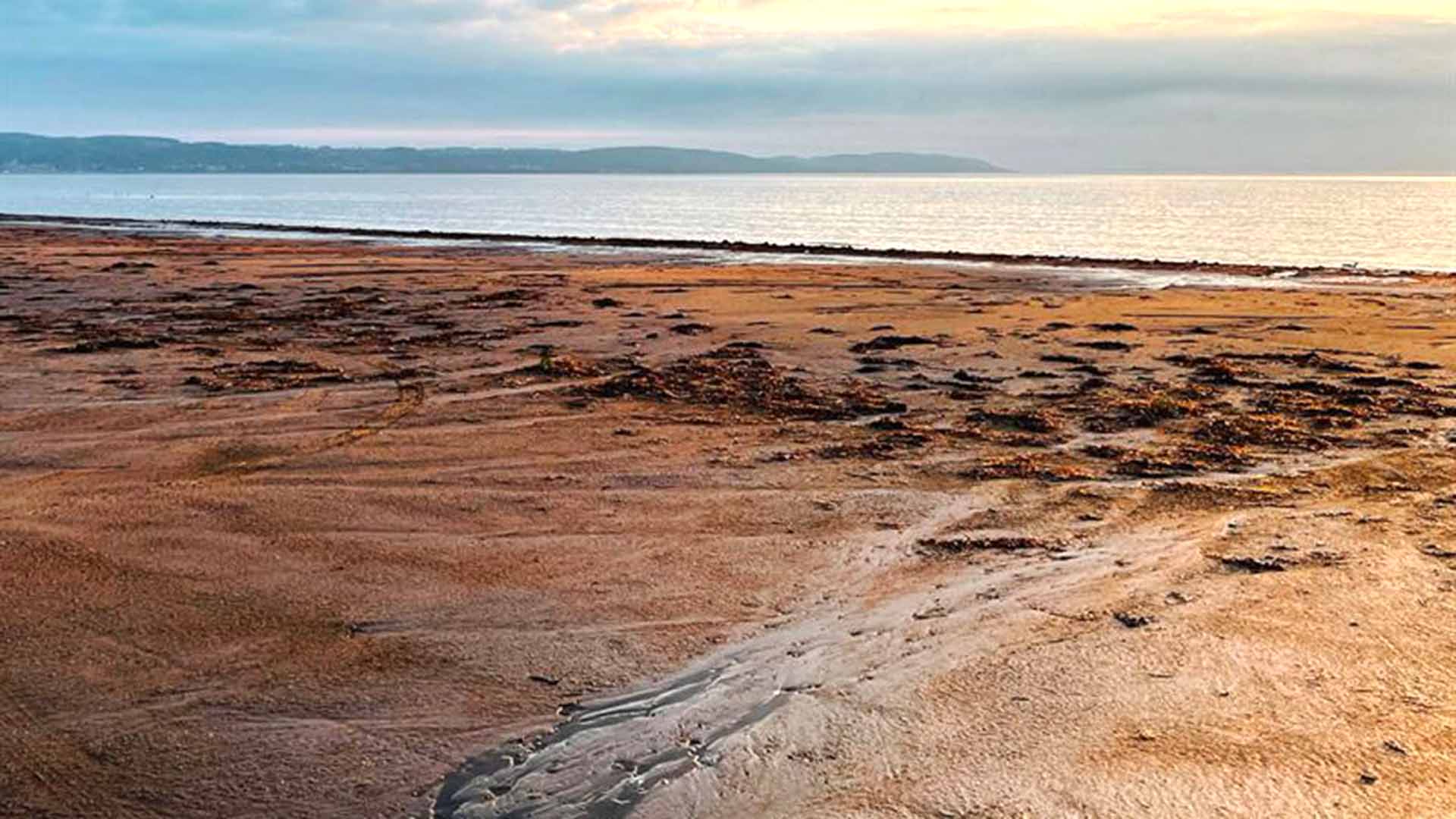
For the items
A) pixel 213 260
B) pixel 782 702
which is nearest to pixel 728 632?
pixel 782 702

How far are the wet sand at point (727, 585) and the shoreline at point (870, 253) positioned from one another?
18244 mm

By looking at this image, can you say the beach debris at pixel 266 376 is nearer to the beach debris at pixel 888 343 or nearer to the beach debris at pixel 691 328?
the beach debris at pixel 691 328

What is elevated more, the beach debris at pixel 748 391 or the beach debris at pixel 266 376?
the beach debris at pixel 266 376

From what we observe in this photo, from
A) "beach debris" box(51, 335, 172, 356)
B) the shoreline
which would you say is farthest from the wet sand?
the shoreline

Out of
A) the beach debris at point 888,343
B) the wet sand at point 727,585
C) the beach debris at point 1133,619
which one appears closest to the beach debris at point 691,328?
the beach debris at point 888,343

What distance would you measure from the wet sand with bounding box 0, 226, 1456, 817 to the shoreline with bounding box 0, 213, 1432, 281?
18.2 meters

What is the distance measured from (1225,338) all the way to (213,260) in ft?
81.3

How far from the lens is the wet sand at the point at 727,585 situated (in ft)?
14.2

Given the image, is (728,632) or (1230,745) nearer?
(1230,745)

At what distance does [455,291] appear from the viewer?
904 inches

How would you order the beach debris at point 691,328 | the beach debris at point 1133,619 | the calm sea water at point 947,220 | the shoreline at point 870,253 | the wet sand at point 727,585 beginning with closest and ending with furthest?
the wet sand at point 727,585 < the beach debris at point 1133,619 < the beach debris at point 691,328 < the shoreline at point 870,253 < the calm sea water at point 947,220

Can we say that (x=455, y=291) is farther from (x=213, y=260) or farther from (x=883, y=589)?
(x=883, y=589)

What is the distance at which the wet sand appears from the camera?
4332 millimetres

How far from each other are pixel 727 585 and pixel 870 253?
3196 centimetres
